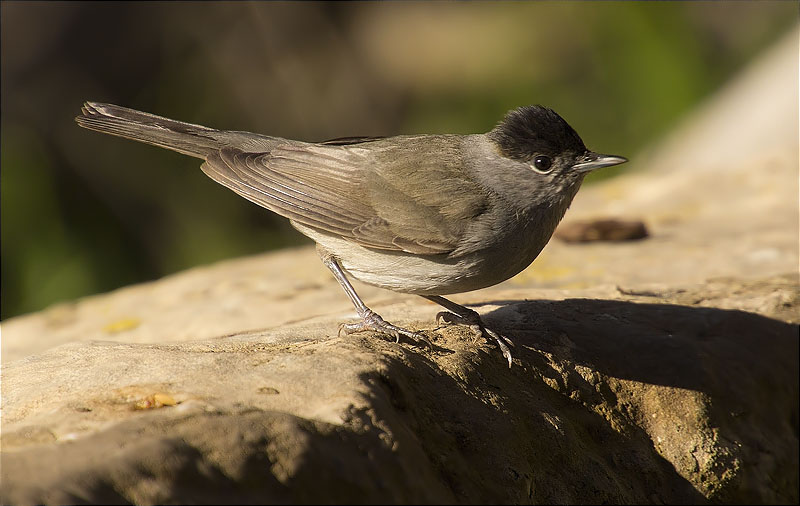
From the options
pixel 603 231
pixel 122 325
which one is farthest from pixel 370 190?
pixel 603 231

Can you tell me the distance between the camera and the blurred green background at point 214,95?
8.65 m

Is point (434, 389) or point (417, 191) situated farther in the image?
point (417, 191)

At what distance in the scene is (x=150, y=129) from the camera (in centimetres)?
400

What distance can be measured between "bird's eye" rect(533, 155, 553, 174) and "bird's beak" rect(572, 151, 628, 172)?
0.37 feet

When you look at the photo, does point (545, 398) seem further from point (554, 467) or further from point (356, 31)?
point (356, 31)

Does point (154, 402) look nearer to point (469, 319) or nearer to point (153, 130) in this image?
point (469, 319)

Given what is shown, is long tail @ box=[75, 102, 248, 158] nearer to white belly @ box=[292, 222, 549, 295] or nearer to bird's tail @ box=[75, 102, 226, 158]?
bird's tail @ box=[75, 102, 226, 158]

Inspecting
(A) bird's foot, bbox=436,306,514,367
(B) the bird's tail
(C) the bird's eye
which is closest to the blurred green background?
(B) the bird's tail

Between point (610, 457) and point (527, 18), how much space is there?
11705mm

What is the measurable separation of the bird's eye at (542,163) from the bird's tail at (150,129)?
5.18 ft

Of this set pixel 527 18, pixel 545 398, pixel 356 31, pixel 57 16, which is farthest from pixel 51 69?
pixel 545 398

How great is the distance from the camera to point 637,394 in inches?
131

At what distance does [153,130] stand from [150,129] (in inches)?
0.6

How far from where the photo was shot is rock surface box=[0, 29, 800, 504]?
6.82ft
